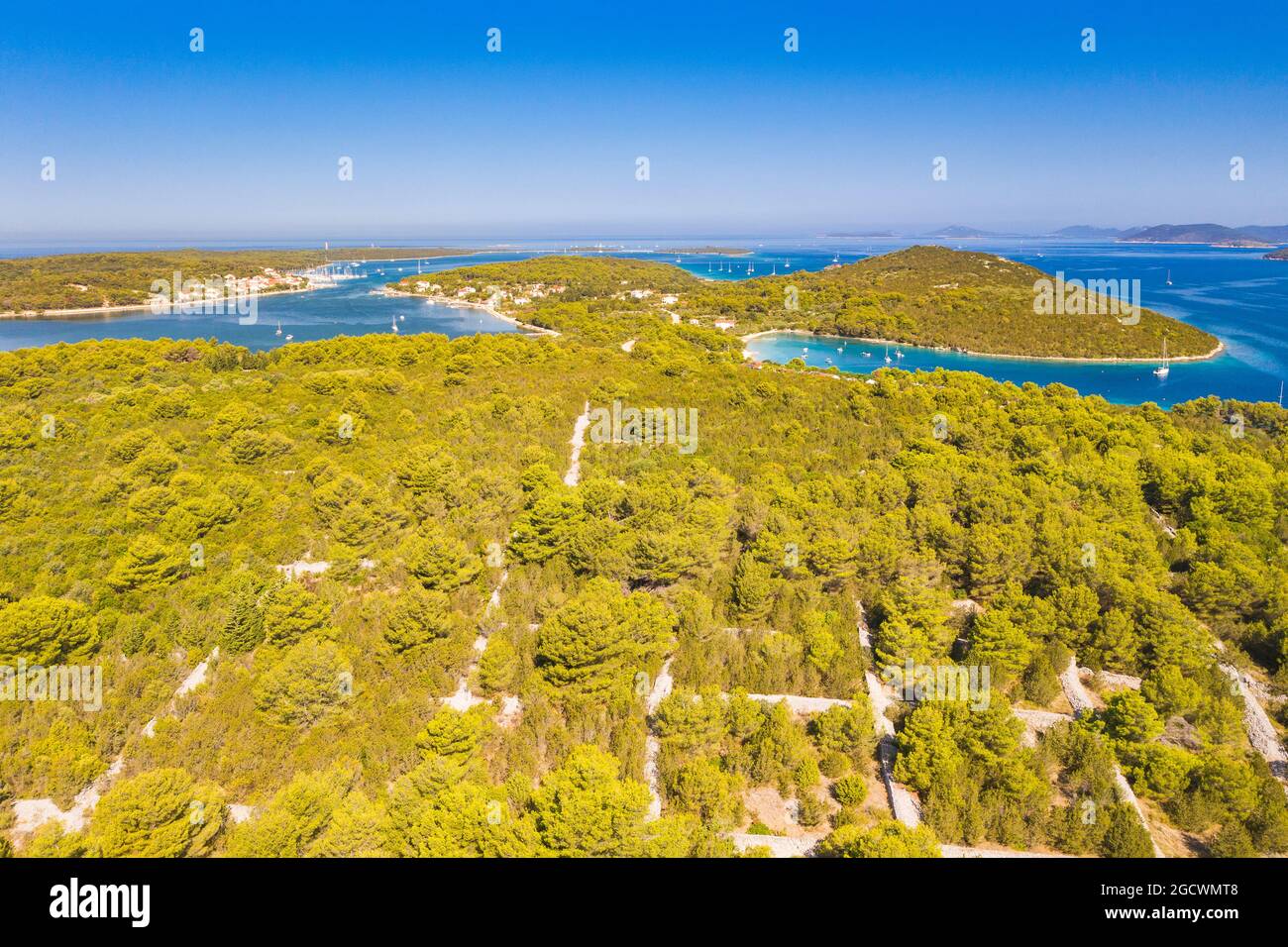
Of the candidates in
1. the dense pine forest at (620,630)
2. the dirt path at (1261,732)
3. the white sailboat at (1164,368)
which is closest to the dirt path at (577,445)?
the dense pine forest at (620,630)

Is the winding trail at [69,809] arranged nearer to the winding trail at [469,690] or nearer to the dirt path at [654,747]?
the winding trail at [469,690]

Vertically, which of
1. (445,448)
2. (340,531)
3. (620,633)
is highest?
(445,448)

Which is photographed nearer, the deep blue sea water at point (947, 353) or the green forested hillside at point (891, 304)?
the deep blue sea water at point (947, 353)

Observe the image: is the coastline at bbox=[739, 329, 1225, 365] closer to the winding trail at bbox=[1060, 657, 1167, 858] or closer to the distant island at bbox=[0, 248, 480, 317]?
the winding trail at bbox=[1060, 657, 1167, 858]
